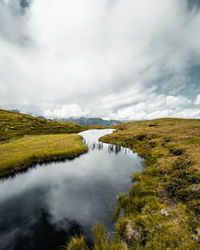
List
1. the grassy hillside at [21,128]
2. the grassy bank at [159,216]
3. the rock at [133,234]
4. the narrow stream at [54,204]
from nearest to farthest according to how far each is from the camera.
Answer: the grassy bank at [159,216]
the rock at [133,234]
the narrow stream at [54,204]
the grassy hillside at [21,128]

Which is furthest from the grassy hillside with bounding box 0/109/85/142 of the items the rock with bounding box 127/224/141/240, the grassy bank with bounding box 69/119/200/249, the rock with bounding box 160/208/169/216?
the rock with bounding box 160/208/169/216

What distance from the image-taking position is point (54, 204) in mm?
10656

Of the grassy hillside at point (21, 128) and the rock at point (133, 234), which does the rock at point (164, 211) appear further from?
the grassy hillside at point (21, 128)

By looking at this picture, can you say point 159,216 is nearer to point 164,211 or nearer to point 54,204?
point 164,211

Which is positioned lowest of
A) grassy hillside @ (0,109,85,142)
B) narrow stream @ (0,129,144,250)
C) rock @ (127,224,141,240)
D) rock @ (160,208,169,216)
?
narrow stream @ (0,129,144,250)

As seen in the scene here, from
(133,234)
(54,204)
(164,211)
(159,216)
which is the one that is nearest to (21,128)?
(54,204)

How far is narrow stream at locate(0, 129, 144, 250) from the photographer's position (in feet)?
25.1

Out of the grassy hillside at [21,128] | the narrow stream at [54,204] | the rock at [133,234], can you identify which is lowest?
the narrow stream at [54,204]

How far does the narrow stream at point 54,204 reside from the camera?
7.64m

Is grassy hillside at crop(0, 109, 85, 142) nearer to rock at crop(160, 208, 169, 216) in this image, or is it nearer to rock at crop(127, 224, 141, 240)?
rock at crop(127, 224, 141, 240)

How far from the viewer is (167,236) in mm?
5945

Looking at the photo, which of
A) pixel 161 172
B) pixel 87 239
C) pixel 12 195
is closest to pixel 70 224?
pixel 87 239

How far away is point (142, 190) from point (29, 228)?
1126 cm

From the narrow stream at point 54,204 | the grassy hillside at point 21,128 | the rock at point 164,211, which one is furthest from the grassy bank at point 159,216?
the grassy hillside at point 21,128
